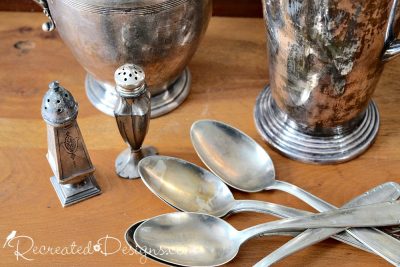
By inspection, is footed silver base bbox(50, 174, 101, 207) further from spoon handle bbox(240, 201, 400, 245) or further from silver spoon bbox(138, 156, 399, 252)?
spoon handle bbox(240, 201, 400, 245)

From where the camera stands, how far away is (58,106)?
477 mm

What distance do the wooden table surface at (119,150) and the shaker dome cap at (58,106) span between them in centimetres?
10

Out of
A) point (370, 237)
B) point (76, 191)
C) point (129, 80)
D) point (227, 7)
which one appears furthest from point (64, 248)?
point (227, 7)

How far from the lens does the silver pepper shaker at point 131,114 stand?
0.49m

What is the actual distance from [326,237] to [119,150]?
0.77 ft

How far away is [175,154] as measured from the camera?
59 centimetres

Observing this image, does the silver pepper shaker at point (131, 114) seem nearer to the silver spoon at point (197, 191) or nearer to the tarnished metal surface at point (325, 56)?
the silver spoon at point (197, 191)

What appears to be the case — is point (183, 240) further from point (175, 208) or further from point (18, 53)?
point (18, 53)

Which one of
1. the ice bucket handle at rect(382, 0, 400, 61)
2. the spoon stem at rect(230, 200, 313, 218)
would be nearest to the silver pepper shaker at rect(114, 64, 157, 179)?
the spoon stem at rect(230, 200, 313, 218)

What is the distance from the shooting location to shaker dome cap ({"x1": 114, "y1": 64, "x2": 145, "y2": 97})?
49 cm

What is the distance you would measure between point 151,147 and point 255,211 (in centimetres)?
13

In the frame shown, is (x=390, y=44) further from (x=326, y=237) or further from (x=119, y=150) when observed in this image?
(x=119, y=150)

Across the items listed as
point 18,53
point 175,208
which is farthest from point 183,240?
point 18,53

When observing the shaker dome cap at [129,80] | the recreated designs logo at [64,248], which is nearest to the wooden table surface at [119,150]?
the recreated designs logo at [64,248]
